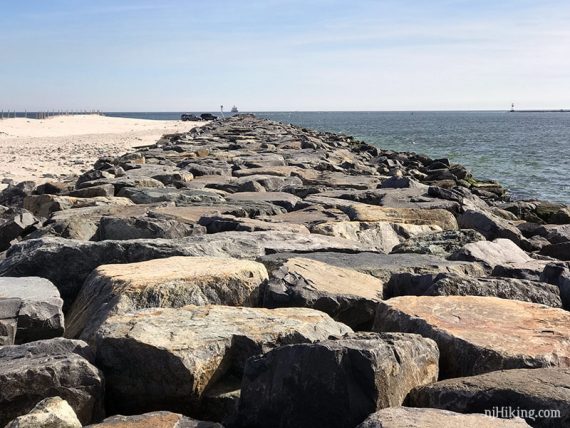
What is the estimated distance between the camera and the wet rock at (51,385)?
70.0 inches

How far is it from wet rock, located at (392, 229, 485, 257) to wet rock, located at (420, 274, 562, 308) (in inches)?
29.8

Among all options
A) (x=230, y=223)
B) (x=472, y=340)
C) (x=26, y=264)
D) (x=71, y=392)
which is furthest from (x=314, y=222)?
(x=71, y=392)

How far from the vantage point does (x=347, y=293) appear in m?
2.61

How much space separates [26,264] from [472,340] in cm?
195

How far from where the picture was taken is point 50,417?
63.7 inches

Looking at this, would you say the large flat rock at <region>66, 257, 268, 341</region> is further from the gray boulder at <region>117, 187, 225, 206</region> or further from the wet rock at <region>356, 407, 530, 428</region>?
the gray boulder at <region>117, 187, 225, 206</region>

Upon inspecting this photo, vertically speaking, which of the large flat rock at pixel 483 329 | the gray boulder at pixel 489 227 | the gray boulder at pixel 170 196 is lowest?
the gray boulder at pixel 489 227

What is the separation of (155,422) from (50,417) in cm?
26

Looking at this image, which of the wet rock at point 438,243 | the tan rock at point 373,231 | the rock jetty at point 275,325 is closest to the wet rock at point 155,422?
the rock jetty at point 275,325

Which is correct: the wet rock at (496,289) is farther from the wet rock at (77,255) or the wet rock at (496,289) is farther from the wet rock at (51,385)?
the wet rock at (51,385)

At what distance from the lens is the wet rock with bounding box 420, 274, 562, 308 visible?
268 cm

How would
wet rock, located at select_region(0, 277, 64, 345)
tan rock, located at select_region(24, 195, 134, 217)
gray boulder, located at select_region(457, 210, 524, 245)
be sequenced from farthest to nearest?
tan rock, located at select_region(24, 195, 134, 217) → gray boulder, located at select_region(457, 210, 524, 245) → wet rock, located at select_region(0, 277, 64, 345)

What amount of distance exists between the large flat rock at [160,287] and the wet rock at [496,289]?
0.75 meters

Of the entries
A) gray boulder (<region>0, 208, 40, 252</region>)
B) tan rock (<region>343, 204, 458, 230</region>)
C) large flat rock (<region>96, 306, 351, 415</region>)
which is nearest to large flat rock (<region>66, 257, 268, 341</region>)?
large flat rock (<region>96, 306, 351, 415</region>)
